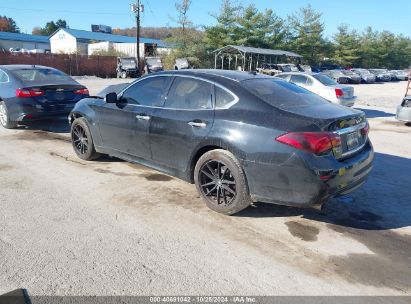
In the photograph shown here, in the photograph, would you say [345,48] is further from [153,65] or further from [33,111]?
[33,111]

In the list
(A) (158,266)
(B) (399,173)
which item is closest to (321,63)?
(B) (399,173)

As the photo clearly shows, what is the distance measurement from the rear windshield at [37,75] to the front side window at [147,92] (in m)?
4.19

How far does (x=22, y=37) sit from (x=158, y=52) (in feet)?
137

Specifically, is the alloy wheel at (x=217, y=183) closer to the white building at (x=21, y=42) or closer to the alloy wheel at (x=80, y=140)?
the alloy wheel at (x=80, y=140)

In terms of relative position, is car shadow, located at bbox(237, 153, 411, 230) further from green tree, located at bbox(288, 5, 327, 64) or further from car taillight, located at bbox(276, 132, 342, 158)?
green tree, located at bbox(288, 5, 327, 64)

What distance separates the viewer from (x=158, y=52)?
49562 mm

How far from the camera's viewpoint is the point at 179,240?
3.75m

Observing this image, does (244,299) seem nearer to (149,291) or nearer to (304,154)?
(149,291)

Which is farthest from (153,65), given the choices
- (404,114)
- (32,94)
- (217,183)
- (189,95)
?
(217,183)

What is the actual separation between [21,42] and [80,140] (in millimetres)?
79128

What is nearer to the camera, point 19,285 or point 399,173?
point 19,285

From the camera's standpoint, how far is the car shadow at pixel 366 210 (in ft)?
14.1

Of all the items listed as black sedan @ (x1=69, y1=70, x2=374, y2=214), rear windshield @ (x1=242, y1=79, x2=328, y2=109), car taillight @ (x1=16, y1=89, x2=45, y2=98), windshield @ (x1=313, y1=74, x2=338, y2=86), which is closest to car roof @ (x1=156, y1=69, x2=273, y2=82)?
black sedan @ (x1=69, y1=70, x2=374, y2=214)

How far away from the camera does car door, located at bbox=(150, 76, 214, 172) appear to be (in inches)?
176
